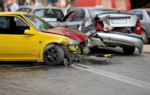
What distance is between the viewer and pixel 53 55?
887cm

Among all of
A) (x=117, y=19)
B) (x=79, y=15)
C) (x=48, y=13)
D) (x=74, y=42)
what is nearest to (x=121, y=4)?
(x=48, y=13)

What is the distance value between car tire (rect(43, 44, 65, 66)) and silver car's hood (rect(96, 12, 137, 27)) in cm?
246

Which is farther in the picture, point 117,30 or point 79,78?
point 117,30

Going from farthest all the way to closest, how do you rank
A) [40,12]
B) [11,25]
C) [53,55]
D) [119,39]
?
[40,12]
[119,39]
[11,25]
[53,55]

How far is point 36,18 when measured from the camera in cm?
980

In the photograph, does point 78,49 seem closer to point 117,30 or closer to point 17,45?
point 17,45

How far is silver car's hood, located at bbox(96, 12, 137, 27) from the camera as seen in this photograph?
35.5ft

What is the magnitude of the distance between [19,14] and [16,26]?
1.51ft

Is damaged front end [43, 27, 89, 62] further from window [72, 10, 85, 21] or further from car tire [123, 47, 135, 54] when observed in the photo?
window [72, 10, 85, 21]

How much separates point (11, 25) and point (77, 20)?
350 centimetres

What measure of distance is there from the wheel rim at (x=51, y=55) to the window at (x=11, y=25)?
882 millimetres

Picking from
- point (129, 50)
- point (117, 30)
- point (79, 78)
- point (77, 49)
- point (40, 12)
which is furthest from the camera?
point (40, 12)

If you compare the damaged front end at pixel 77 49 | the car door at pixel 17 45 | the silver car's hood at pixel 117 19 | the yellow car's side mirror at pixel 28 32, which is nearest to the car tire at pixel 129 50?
the silver car's hood at pixel 117 19

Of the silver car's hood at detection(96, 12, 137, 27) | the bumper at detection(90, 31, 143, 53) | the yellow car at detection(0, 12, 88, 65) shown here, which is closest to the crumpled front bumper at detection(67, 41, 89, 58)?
the yellow car at detection(0, 12, 88, 65)
